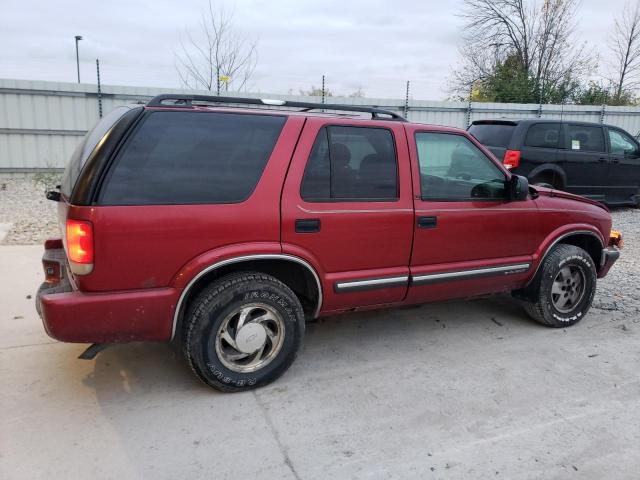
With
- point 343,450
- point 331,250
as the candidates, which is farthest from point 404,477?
point 331,250

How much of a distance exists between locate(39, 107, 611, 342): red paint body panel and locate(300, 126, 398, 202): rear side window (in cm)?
5

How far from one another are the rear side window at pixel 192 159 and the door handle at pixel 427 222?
1.19 metres

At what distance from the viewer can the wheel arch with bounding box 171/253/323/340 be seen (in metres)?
3.06

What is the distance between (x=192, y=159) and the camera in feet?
9.93

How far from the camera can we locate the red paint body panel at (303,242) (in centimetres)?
283

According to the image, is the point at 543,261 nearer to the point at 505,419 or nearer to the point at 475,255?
the point at 475,255

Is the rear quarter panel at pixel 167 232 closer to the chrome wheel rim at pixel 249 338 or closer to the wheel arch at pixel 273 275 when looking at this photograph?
the wheel arch at pixel 273 275

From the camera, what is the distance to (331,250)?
3.41 metres

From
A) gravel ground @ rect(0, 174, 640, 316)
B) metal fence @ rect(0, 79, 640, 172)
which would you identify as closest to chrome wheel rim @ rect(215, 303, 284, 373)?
gravel ground @ rect(0, 174, 640, 316)

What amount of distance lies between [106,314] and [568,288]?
3732 mm

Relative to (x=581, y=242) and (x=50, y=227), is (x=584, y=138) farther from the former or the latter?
(x=50, y=227)

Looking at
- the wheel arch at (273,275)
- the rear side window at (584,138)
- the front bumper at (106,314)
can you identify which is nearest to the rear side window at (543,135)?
the rear side window at (584,138)

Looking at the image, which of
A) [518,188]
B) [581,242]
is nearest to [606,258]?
[581,242]

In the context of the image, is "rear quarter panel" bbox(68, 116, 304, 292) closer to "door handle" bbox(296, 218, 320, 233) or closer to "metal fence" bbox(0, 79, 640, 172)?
"door handle" bbox(296, 218, 320, 233)
